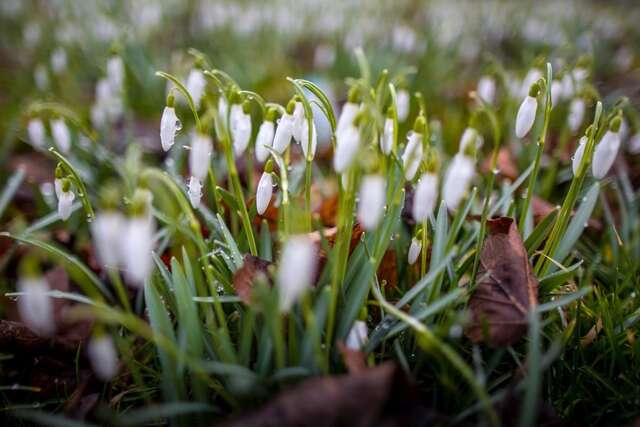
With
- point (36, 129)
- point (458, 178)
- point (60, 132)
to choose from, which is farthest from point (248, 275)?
point (36, 129)

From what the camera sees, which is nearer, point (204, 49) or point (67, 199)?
point (67, 199)

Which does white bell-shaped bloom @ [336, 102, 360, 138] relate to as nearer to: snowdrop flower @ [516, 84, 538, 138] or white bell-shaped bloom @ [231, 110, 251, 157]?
white bell-shaped bloom @ [231, 110, 251, 157]

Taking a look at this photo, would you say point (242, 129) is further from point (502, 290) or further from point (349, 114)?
point (502, 290)

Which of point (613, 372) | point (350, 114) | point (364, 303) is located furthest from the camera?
point (613, 372)

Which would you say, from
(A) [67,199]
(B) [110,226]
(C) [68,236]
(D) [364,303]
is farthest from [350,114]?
(C) [68,236]

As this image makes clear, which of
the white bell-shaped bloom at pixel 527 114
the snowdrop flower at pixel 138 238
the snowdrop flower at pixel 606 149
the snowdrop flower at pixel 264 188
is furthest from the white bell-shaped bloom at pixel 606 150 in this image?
the snowdrop flower at pixel 138 238

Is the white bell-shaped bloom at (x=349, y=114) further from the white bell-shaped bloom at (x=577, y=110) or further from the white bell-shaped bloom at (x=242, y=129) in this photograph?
the white bell-shaped bloom at (x=577, y=110)

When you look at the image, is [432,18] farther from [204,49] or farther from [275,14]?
[204,49]

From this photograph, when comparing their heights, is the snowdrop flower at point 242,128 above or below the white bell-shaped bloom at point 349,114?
below
